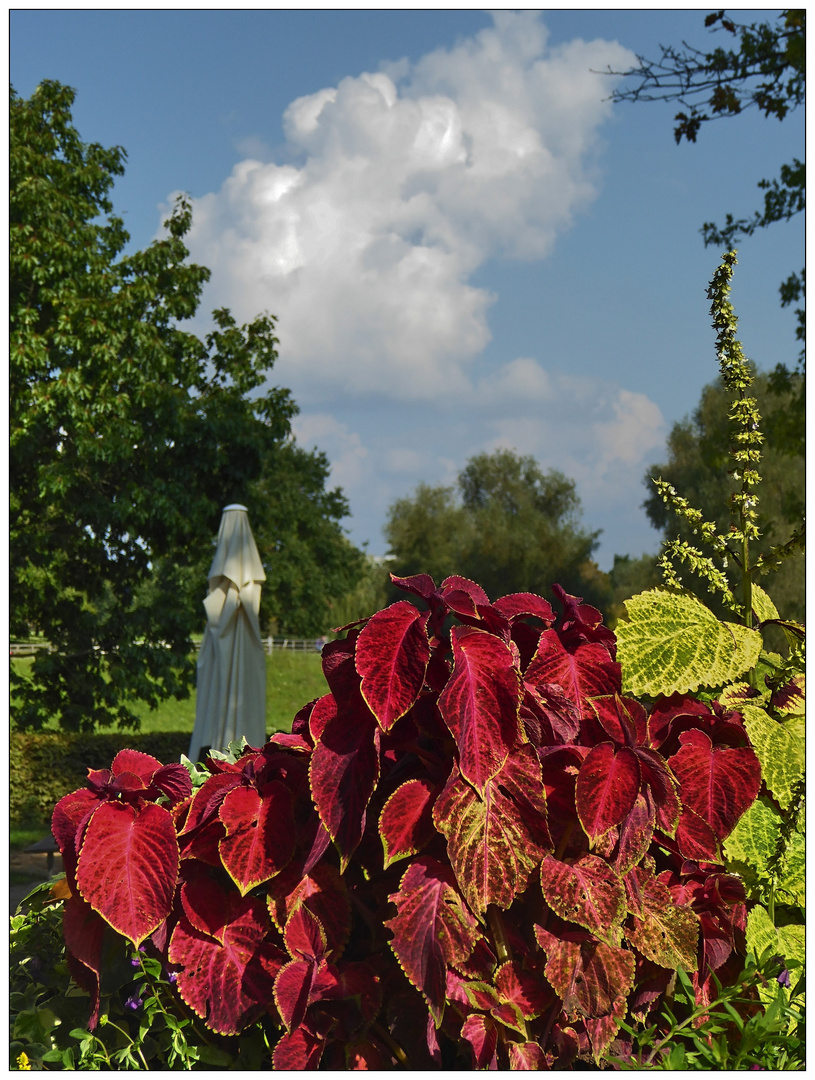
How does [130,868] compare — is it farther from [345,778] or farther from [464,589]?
[464,589]

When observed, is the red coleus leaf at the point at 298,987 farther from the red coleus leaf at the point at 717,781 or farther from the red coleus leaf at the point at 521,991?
the red coleus leaf at the point at 717,781

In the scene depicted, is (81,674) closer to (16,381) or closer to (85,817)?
(16,381)

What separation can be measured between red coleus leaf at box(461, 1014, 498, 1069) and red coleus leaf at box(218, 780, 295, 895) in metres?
0.31

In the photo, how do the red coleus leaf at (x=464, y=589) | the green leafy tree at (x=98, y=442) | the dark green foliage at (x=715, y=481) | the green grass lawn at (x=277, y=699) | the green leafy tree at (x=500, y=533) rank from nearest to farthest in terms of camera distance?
the red coleus leaf at (x=464, y=589), the green leafy tree at (x=98, y=442), the dark green foliage at (x=715, y=481), the green grass lawn at (x=277, y=699), the green leafy tree at (x=500, y=533)

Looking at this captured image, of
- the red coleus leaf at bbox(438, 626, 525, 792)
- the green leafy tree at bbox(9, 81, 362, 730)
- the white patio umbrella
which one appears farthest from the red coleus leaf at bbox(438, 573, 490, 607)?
the green leafy tree at bbox(9, 81, 362, 730)

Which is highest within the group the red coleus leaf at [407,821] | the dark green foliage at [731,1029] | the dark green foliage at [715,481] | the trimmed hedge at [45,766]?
the dark green foliage at [715,481]

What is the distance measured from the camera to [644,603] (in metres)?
1.45

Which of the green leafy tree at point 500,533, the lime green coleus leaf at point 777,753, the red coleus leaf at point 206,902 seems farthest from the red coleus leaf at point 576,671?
the green leafy tree at point 500,533

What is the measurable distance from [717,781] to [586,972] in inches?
15.6

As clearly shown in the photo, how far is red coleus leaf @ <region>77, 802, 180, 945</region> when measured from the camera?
1080mm

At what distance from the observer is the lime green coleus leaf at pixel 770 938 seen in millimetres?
1320

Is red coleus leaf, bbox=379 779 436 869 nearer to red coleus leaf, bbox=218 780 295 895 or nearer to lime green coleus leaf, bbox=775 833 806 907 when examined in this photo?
red coleus leaf, bbox=218 780 295 895

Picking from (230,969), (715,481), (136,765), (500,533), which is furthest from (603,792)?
(500,533)

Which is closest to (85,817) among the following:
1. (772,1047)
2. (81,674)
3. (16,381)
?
(772,1047)
